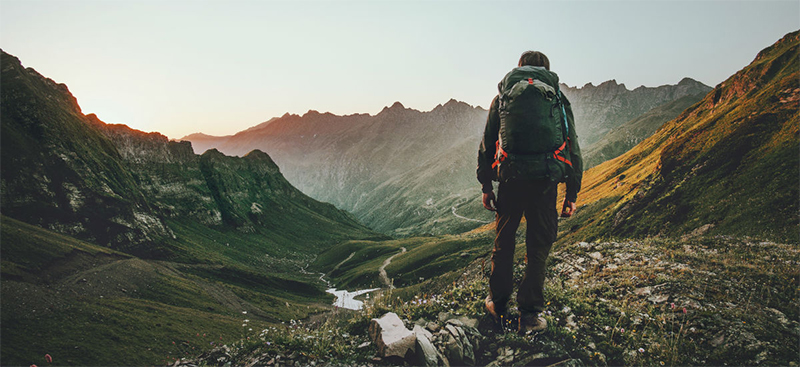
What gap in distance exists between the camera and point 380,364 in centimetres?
696

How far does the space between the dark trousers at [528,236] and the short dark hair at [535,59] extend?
3.17 m

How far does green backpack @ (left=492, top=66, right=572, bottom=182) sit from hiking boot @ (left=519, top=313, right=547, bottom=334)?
321 cm

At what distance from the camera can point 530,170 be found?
6984 mm

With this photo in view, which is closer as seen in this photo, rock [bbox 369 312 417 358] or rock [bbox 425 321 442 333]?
rock [bbox 369 312 417 358]

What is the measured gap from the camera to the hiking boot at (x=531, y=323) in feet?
24.2

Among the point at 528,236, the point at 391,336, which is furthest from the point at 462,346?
the point at 528,236

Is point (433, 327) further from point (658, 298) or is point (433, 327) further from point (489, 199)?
point (658, 298)

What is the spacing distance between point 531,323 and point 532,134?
4.28m

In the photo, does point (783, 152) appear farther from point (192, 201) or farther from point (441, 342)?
point (192, 201)

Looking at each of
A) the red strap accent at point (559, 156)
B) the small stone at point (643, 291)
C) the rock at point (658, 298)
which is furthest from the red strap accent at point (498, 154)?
the small stone at point (643, 291)

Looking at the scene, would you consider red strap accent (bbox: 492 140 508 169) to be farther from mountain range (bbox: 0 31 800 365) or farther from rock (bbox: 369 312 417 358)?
rock (bbox: 369 312 417 358)

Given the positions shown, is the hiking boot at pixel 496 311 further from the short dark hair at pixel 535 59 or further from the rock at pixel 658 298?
the short dark hair at pixel 535 59

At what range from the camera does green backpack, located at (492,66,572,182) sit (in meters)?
7.02

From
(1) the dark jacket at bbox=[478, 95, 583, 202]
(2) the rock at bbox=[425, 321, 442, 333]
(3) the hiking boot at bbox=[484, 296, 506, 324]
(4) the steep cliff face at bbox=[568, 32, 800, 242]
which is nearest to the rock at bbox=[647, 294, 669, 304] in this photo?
(1) the dark jacket at bbox=[478, 95, 583, 202]
